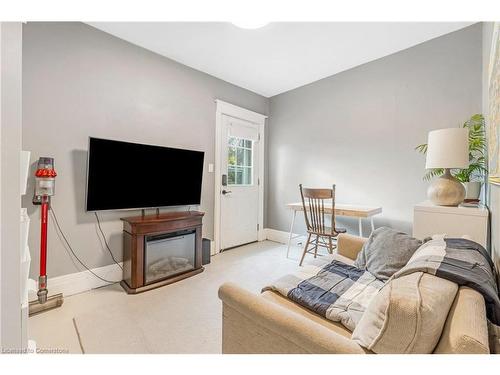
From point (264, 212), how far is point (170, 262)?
206 centimetres

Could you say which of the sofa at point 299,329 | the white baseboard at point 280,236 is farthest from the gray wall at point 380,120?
the sofa at point 299,329

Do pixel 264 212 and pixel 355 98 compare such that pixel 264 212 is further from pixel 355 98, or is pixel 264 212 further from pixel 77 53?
pixel 77 53

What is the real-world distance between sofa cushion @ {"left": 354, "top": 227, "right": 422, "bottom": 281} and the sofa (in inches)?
23.5

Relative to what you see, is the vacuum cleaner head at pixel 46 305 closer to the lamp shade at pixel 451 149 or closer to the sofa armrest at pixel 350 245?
the sofa armrest at pixel 350 245

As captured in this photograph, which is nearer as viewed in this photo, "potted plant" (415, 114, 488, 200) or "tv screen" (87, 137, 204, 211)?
"potted plant" (415, 114, 488, 200)

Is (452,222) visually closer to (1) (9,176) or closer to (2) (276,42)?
(2) (276,42)

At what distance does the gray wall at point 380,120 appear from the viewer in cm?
253

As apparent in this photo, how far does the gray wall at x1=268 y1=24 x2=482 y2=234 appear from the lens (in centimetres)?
253

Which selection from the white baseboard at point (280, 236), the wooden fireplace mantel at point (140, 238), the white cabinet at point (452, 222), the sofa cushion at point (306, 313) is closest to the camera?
the sofa cushion at point (306, 313)

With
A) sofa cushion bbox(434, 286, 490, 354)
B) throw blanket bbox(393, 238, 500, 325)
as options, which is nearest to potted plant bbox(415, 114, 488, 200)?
throw blanket bbox(393, 238, 500, 325)

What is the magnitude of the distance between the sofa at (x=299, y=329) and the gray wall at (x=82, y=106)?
190 cm

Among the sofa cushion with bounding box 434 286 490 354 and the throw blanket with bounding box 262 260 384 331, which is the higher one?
the sofa cushion with bounding box 434 286 490 354

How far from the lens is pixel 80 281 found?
2268 millimetres

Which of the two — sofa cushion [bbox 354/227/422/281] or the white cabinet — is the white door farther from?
the white cabinet
